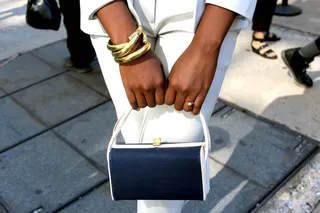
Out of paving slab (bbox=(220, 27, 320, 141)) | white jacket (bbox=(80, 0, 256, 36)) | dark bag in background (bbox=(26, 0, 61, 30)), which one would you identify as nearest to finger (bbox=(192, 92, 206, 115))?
white jacket (bbox=(80, 0, 256, 36))

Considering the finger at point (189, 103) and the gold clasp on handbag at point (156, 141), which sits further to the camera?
the gold clasp on handbag at point (156, 141)

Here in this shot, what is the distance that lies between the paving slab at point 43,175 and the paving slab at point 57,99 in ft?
1.14

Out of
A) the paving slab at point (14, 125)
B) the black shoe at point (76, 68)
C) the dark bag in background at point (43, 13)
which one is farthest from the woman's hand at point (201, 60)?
the black shoe at point (76, 68)

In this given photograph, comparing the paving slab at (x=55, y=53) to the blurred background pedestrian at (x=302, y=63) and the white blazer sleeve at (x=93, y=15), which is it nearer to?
the blurred background pedestrian at (x=302, y=63)

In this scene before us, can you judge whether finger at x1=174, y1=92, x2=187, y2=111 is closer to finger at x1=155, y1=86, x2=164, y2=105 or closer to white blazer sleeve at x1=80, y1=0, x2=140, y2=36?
finger at x1=155, y1=86, x2=164, y2=105

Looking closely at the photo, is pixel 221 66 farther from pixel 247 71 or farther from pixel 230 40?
pixel 247 71

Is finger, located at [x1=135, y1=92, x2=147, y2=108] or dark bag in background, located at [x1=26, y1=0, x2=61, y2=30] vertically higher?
finger, located at [x1=135, y1=92, x2=147, y2=108]

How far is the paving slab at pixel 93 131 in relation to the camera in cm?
291

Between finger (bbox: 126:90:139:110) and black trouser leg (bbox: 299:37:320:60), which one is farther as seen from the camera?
black trouser leg (bbox: 299:37:320:60)

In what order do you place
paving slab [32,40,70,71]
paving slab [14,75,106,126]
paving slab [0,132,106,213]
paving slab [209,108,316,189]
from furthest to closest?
paving slab [32,40,70,71] < paving slab [14,75,106,126] < paving slab [209,108,316,189] < paving slab [0,132,106,213]

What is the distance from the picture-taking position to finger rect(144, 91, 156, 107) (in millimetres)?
1259

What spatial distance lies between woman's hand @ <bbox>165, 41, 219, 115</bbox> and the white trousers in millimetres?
79

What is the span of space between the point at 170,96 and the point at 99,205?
1448 mm

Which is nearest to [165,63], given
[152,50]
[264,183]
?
[152,50]
